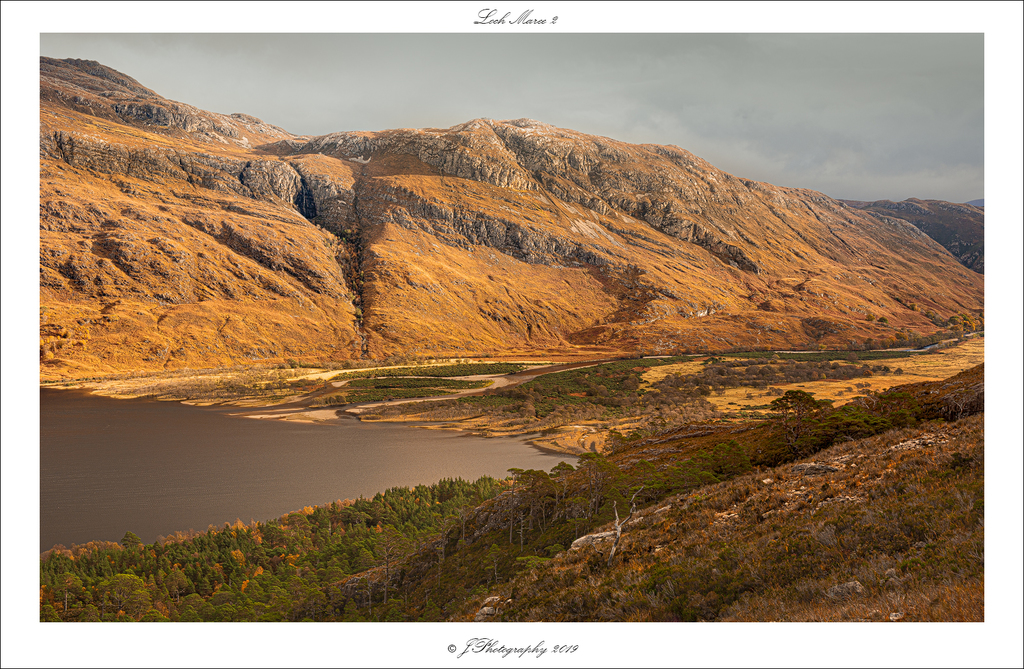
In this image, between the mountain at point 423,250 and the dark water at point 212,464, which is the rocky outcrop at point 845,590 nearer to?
the dark water at point 212,464

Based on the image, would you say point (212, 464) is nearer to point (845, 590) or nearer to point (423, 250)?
point (845, 590)

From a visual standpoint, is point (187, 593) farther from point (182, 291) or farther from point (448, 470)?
point (182, 291)

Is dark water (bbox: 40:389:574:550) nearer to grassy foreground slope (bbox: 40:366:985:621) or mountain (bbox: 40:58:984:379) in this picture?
grassy foreground slope (bbox: 40:366:985:621)

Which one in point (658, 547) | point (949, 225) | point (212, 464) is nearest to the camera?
point (658, 547)

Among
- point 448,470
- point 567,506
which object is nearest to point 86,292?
point 448,470

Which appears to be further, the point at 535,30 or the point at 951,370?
the point at 951,370

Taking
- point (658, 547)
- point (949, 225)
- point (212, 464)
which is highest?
point (949, 225)

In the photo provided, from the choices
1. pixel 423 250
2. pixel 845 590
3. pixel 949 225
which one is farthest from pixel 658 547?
pixel 423 250

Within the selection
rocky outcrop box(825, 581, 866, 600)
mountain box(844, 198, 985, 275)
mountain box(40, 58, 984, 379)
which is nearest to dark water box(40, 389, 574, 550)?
rocky outcrop box(825, 581, 866, 600)
